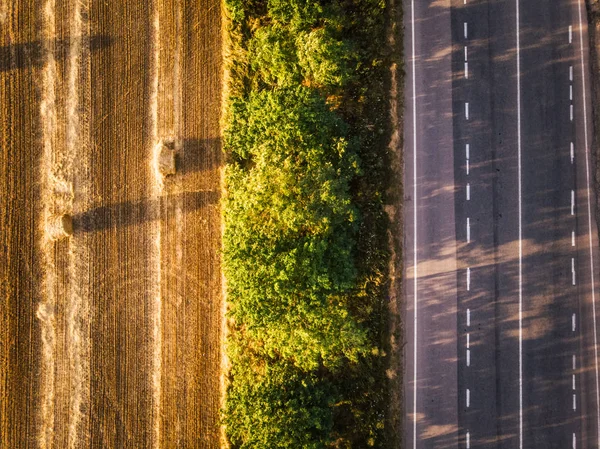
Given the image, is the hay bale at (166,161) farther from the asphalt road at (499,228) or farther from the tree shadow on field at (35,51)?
the asphalt road at (499,228)

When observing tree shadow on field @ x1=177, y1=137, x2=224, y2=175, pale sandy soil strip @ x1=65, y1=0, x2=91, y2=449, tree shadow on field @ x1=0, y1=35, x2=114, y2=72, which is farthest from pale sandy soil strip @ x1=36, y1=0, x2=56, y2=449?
tree shadow on field @ x1=177, y1=137, x2=224, y2=175

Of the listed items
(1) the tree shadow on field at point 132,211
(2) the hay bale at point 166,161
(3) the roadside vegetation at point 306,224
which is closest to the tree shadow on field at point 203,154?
(2) the hay bale at point 166,161

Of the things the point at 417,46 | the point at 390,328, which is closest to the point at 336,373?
the point at 390,328

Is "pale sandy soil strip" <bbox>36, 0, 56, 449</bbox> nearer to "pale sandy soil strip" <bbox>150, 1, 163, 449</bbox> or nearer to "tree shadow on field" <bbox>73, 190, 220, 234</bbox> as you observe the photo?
"tree shadow on field" <bbox>73, 190, 220, 234</bbox>

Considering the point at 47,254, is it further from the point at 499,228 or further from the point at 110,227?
the point at 499,228

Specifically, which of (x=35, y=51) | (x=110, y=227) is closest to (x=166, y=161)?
(x=110, y=227)

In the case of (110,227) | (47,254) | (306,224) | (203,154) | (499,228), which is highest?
(203,154)
